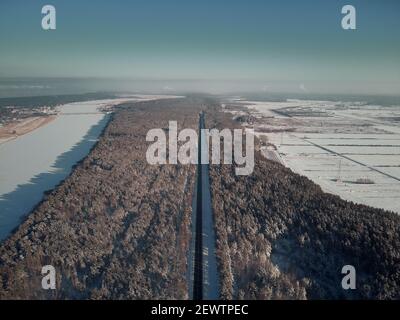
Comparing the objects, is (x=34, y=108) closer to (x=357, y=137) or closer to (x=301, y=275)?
A: (x=357, y=137)

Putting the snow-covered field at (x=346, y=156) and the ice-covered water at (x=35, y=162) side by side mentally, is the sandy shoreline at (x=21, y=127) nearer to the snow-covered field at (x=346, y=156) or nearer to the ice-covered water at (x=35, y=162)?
the ice-covered water at (x=35, y=162)

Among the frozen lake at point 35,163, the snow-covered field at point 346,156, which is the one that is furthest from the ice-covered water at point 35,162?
the snow-covered field at point 346,156

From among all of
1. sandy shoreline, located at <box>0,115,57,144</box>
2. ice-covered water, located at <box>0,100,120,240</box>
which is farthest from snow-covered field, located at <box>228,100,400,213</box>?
sandy shoreline, located at <box>0,115,57,144</box>

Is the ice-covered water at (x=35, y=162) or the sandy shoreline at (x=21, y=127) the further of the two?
the sandy shoreline at (x=21, y=127)

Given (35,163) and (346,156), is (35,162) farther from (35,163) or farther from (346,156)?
(346,156)

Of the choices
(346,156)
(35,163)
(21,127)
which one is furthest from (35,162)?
(346,156)
